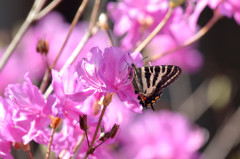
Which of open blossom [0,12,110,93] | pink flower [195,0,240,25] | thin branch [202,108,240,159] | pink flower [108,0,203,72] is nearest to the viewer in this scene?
pink flower [195,0,240,25]

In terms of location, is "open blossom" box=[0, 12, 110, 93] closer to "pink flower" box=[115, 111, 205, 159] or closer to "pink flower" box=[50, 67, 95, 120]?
"pink flower" box=[115, 111, 205, 159]

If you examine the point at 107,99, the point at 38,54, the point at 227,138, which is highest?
the point at 107,99

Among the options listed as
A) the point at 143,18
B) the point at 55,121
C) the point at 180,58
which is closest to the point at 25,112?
the point at 55,121

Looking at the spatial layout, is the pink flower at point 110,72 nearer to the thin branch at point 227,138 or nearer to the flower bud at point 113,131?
the flower bud at point 113,131

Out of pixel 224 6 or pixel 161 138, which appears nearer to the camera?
pixel 224 6

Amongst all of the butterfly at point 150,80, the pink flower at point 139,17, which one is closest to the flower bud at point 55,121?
the butterfly at point 150,80

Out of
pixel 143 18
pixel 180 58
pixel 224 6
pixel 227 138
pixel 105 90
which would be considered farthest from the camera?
pixel 227 138

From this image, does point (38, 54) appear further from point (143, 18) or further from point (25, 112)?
point (25, 112)

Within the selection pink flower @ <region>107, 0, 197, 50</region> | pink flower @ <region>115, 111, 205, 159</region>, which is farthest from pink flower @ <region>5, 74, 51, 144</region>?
pink flower @ <region>115, 111, 205, 159</region>

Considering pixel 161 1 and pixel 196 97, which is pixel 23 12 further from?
pixel 161 1
